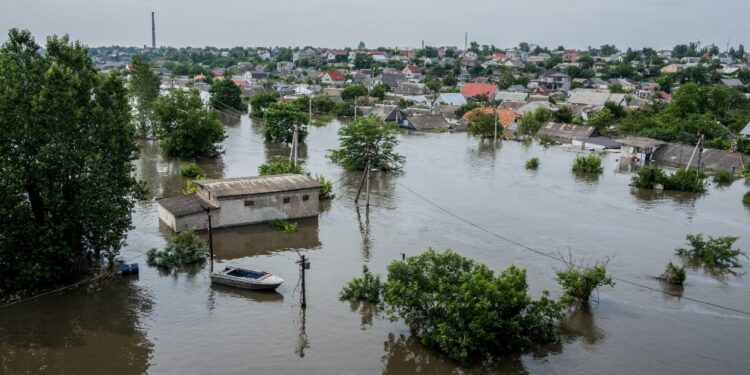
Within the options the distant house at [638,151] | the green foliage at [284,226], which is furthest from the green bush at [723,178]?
the green foliage at [284,226]

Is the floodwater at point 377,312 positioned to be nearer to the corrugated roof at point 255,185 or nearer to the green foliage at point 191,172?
the green foliage at point 191,172

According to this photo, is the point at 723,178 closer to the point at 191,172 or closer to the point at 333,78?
the point at 191,172

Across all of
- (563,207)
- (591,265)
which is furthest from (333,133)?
(591,265)

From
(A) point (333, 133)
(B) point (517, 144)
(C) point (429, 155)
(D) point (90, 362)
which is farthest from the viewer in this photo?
(A) point (333, 133)

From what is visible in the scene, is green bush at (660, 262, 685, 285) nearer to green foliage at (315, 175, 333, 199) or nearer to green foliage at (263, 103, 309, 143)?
green foliage at (315, 175, 333, 199)

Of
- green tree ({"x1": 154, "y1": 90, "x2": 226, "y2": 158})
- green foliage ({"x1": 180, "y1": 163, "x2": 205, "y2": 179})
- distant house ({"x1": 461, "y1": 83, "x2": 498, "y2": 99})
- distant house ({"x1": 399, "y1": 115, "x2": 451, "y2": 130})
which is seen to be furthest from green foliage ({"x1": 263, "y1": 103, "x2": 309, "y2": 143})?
distant house ({"x1": 461, "y1": 83, "x2": 498, "y2": 99})

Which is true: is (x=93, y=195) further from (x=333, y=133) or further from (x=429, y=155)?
(x=333, y=133)

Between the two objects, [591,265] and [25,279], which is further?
[591,265]
